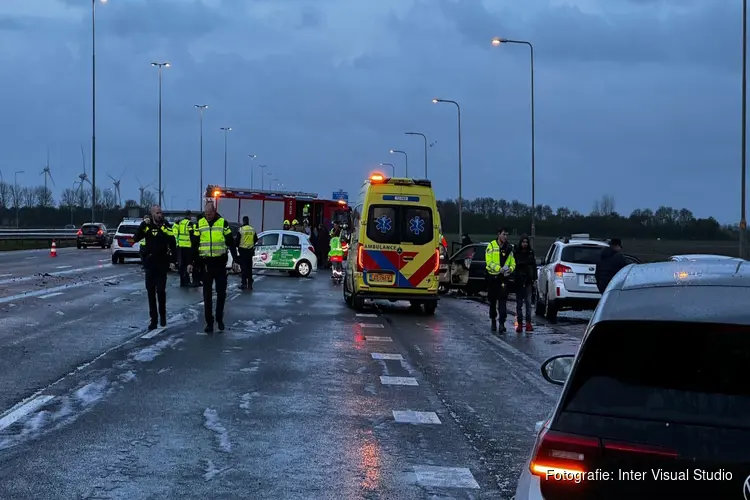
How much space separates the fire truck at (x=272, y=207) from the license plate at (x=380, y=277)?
2097 cm

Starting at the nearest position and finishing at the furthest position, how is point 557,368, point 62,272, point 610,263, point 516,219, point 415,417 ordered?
point 557,368
point 415,417
point 610,263
point 62,272
point 516,219

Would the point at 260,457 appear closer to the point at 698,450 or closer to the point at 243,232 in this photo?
the point at 698,450

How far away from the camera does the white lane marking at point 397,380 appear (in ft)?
36.9

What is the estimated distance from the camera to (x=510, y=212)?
97.9 metres

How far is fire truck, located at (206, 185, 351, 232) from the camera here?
1703 inches

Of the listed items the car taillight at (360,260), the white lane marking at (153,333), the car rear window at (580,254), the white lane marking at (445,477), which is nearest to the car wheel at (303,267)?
the car taillight at (360,260)

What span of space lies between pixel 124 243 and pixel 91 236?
2101cm

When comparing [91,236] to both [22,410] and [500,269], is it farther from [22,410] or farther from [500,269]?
[22,410]

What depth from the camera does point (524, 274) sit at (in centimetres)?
1842

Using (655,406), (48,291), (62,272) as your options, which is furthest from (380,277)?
(655,406)

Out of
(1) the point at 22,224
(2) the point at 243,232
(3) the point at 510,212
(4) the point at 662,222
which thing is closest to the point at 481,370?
(2) the point at 243,232

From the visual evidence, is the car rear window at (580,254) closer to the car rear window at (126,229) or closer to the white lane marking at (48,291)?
the white lane marking at (48,291)

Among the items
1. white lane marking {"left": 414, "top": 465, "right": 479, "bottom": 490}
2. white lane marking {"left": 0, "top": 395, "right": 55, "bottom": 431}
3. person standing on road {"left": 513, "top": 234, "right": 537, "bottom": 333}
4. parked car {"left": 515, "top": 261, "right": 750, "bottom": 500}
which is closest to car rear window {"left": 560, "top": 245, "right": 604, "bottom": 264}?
person standing on road {"left": 513, "top": 234, "right": 537, "bottom": 333}

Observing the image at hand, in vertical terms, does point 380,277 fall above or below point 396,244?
below
